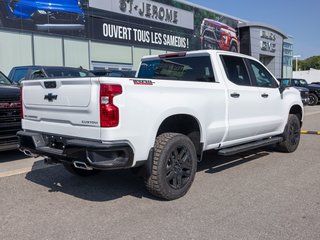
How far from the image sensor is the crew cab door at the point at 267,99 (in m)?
6.29

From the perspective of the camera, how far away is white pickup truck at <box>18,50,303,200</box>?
3.85 meters

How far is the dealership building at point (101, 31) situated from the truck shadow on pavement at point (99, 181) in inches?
457

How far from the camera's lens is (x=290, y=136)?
7.37 meters

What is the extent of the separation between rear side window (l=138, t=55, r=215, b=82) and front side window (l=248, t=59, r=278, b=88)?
1141 mm

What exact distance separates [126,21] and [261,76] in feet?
52.3

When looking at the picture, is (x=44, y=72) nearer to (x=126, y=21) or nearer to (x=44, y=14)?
(x=44, y=14)

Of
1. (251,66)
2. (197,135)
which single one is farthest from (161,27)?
(197,135)

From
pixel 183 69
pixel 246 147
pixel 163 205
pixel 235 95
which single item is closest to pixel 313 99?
pixel 246 147

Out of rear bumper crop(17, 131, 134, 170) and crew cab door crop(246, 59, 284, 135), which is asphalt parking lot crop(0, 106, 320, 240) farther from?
crew cab door crop(246, 59, 284, 135)

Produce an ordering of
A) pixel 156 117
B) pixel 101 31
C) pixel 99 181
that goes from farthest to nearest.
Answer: pixel 101 31, pixel 99 181, pixel 156 117

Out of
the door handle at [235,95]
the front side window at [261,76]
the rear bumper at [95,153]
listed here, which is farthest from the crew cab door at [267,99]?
the rear bumper at [95,153]

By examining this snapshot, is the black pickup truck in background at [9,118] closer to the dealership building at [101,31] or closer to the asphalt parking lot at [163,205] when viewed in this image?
the asphalt parking lot at [163,205]

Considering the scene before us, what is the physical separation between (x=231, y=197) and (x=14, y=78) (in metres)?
7.27

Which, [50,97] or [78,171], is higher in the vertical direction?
[50,97]
